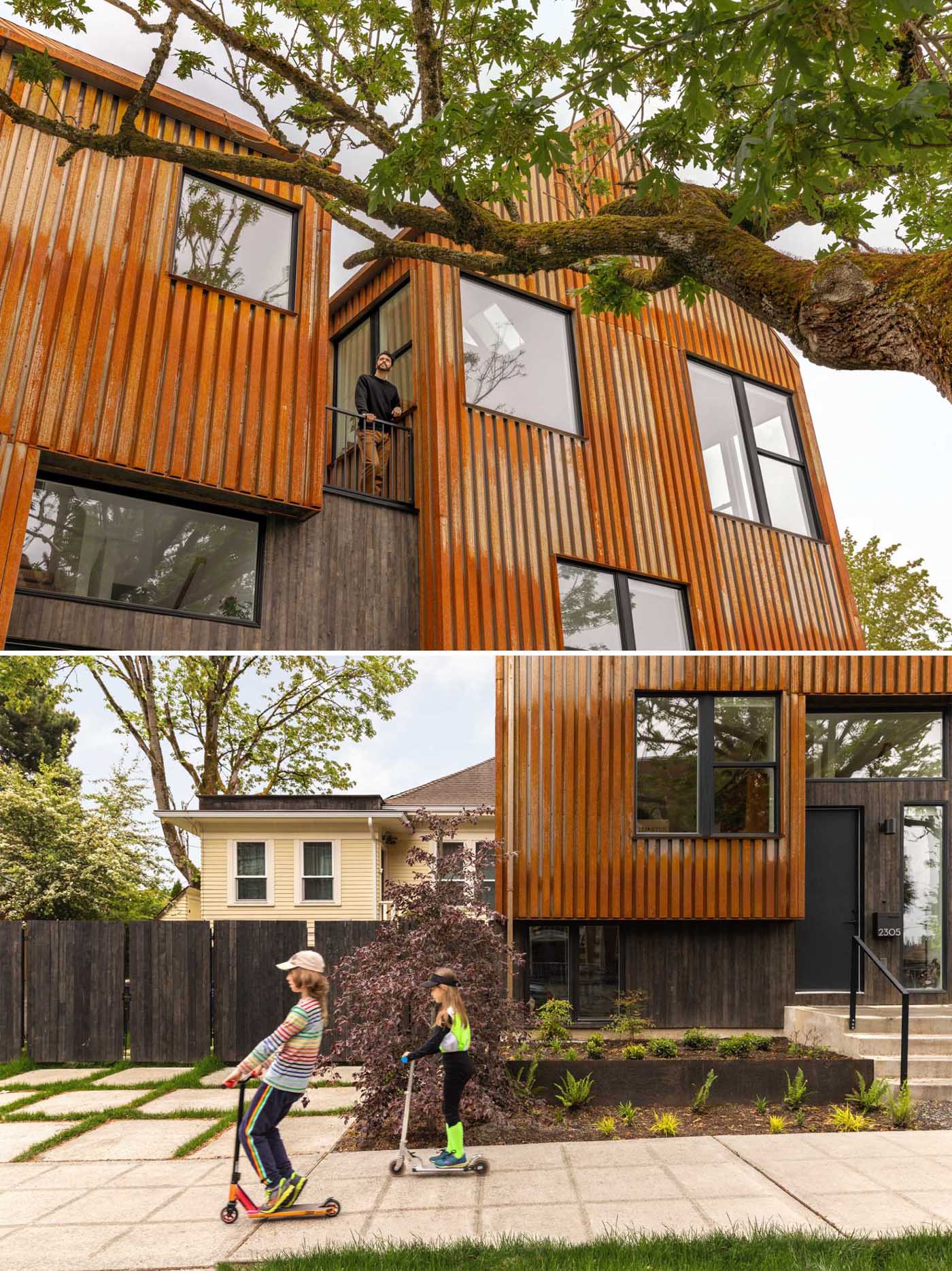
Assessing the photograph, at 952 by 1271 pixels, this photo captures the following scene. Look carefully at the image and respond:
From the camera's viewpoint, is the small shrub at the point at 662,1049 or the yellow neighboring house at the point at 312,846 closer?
the yellow neighboring house at the point at 312,846

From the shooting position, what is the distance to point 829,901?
11305 millimetres

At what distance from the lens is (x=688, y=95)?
4.86 meters

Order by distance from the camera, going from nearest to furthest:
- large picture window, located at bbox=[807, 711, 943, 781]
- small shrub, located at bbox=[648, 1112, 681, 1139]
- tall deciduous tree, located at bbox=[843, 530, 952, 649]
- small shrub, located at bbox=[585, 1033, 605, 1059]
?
1. small shrub, located at bbox=[648, 1112, 681, 1139]
2. small shrub, located at bbox=[585, 1033, 605, 1059]
3. large picture window, located at bbox=[807, 711, 943, 781]
4. tall deciduous tree, located at bbox=[843, 530, 952, 649]

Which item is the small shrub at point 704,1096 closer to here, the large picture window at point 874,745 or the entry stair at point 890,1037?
the entry stair at point 890,1037

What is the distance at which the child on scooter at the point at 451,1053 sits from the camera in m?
6.33

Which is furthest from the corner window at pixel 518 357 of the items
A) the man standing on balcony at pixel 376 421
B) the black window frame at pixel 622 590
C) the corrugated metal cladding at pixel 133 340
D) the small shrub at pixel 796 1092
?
the small shrub at pixel 796 1092

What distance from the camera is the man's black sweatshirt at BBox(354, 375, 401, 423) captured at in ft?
36.7

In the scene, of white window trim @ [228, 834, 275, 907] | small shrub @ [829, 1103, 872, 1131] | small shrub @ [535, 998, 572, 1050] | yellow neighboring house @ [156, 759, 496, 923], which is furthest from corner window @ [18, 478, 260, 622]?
small shrub @ [829, 1103, 872, 1131]

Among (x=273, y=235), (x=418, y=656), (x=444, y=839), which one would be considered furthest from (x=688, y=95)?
(x=273, y=235)

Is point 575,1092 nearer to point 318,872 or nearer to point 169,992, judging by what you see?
point 318,872

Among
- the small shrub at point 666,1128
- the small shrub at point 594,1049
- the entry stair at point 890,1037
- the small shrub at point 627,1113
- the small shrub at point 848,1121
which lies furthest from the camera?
the small shrub at point 594,1049

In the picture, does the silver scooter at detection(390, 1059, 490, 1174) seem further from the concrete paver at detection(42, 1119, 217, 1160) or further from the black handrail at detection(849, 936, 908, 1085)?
the black handrail at detection(849, 936, 908, 1085)

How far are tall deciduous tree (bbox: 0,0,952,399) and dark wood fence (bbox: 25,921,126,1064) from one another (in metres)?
7.39

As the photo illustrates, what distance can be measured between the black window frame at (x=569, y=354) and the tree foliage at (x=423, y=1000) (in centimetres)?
544
